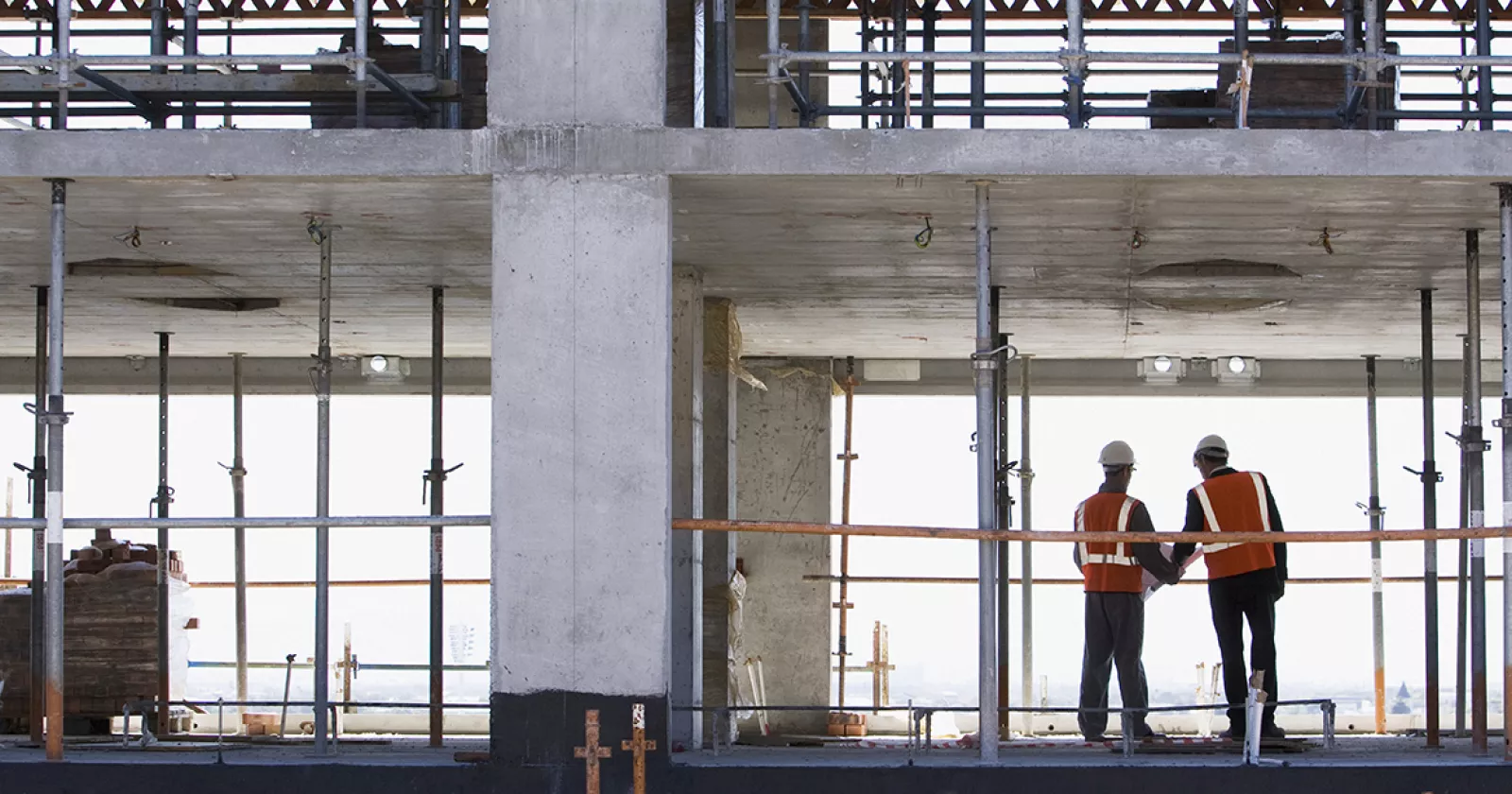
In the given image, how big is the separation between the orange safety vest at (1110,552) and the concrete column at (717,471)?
2.63m

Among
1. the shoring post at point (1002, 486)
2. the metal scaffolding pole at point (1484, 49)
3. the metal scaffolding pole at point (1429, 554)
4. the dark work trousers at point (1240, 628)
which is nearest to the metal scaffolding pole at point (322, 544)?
the shoring post at point (1002, 486)

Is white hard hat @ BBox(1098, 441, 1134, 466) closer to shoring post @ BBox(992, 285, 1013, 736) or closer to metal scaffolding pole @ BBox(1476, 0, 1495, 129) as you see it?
shoring post @ BBox(992, 285, 1013, 736)

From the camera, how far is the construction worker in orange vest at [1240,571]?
34.6 ft

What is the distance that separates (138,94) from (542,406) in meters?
3.38

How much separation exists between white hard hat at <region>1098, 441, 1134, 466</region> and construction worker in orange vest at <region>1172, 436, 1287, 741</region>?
2.53ft

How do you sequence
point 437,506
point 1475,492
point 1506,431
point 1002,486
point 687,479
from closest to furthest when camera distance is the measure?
point 1506,431 < point 1475,492 < point 687,479 < point 1002,486 < point 437,506

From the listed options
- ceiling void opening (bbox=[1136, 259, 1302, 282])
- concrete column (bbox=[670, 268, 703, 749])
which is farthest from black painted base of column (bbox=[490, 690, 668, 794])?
ceiling void opening (bbox=[1136, 259, 1302, 282])

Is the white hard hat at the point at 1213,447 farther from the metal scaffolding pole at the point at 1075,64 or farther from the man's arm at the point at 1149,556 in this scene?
the metal scaffolding pole at the point at 1075,64

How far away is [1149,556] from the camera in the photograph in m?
11.0

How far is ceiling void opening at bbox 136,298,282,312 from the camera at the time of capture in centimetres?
1335

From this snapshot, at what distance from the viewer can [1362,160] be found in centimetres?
872

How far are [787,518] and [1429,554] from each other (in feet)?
20.7

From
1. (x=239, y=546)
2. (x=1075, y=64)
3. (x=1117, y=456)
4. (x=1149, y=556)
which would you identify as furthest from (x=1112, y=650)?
(x=239, y=546)

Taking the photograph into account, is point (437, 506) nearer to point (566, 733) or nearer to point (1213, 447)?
point (566, 733)
